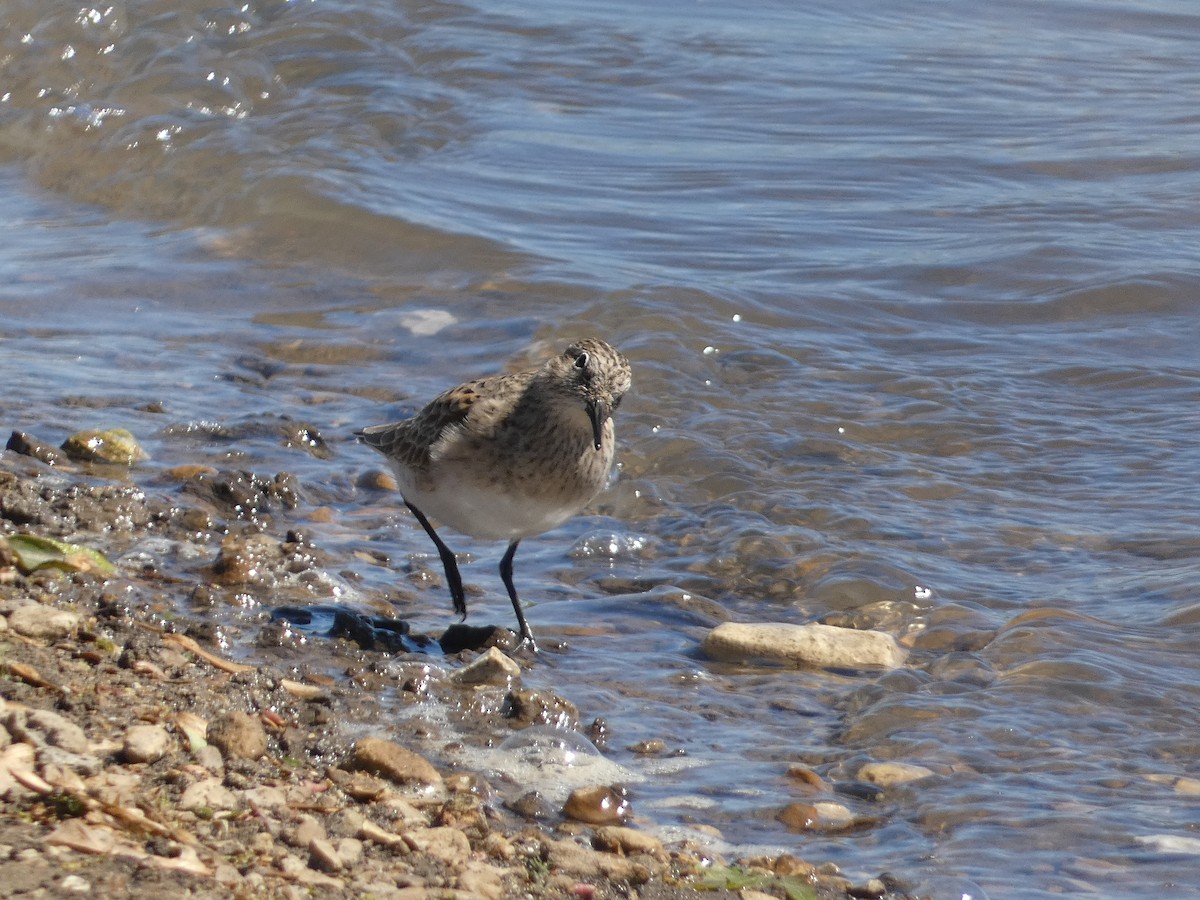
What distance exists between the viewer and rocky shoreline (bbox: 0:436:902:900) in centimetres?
347

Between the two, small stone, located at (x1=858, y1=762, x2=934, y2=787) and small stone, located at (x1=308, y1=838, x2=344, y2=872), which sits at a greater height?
small stone, located at (x1=308, y1=838, x2=344, y2=872)

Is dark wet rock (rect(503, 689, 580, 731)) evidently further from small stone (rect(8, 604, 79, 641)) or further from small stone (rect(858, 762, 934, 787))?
small stone (rect(8, 604, 79, 641))

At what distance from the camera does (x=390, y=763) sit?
14.8 feet

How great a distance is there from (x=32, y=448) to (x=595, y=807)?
3568mm

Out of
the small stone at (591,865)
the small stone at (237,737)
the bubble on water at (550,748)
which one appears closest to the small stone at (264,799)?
the small stone at (237,737)

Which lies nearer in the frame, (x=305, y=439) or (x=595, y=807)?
(x=595, y=807)

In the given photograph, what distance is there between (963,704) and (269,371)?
5.22 m

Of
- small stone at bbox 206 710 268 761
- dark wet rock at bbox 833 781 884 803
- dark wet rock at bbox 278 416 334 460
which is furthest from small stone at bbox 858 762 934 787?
dark wet rock at bbox 278 416 334 460

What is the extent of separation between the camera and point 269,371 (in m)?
9.49

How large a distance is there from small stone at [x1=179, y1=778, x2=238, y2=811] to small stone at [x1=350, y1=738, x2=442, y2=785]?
60cm

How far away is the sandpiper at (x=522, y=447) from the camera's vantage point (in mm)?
6039

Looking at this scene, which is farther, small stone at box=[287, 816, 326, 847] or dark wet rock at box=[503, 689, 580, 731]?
dark wet rock at box=[503, 689, 580, 731]

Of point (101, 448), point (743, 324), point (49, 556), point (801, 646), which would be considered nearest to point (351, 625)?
point (49, 556)

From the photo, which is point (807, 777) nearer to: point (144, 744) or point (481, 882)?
point (481, 882)
